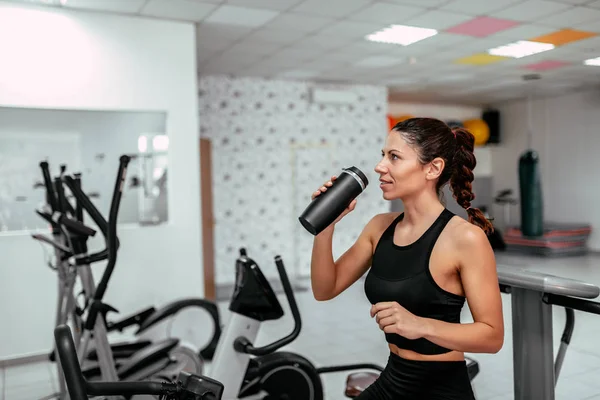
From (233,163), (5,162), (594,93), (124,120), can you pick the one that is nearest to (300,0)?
(124,120)

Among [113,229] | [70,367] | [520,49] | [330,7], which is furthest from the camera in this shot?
[520,49]

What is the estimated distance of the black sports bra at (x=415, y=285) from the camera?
1323 mm

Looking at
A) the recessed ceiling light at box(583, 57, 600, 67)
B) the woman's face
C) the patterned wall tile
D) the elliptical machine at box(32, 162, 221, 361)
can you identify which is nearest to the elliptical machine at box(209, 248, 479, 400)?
the elliptical machine at box(32, 162, 221, 361)

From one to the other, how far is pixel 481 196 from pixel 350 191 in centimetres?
1061

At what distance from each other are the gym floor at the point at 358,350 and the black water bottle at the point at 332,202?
2.47 ft

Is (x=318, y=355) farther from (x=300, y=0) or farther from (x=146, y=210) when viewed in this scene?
(x=300, y=0)

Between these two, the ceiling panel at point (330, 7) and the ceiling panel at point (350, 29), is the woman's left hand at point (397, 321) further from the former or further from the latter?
the ceiling panel at point (350, 29)

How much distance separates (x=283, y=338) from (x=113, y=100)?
118 inches

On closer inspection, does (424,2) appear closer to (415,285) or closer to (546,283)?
(546,283)

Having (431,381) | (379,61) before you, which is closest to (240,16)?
(379,61)

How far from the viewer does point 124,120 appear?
4652mm

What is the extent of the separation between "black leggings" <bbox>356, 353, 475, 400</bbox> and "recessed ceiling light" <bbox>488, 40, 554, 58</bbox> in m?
5.26

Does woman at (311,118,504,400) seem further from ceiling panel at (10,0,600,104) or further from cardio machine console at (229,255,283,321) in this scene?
ceiling panel at (10,0,600,104)

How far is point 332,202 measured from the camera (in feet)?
4.16
